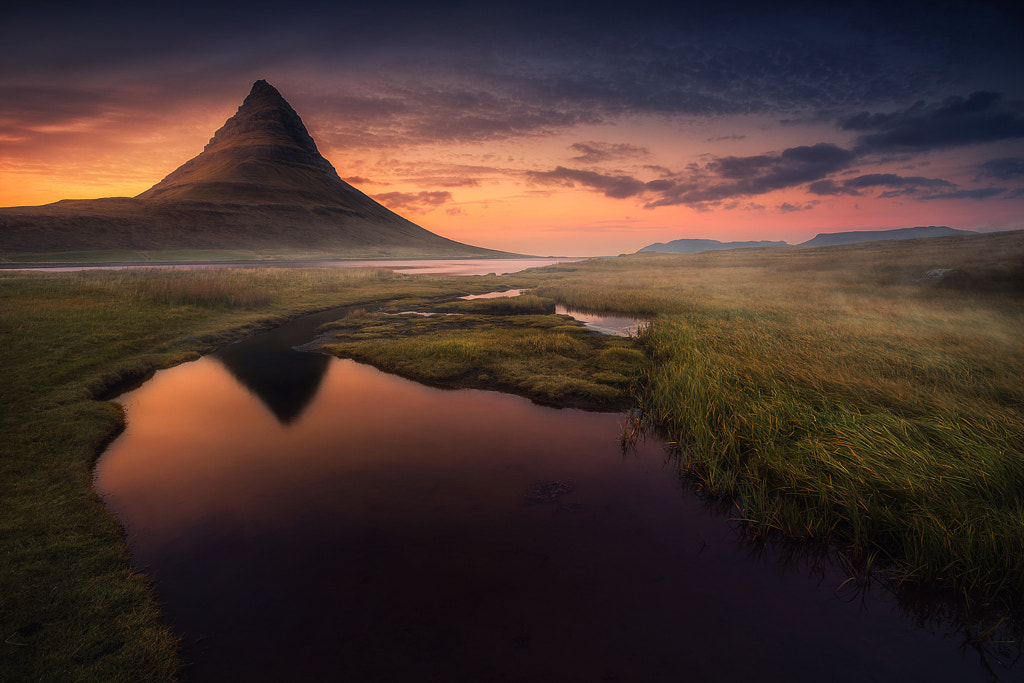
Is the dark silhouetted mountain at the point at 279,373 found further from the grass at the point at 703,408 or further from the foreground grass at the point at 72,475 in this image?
the foreground grass at the point at 72,475

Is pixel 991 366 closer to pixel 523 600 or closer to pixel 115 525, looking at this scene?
pixel 523 600

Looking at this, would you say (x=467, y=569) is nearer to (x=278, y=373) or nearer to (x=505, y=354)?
A: (x=505, y=354)

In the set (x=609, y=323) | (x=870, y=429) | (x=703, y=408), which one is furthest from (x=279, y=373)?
(x=609, y=323)

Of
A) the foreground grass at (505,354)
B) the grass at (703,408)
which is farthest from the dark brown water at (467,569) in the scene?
the foreground grass at (505,354)

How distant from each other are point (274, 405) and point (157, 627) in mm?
10993

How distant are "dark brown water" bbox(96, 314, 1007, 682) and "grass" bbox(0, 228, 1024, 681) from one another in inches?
35.6

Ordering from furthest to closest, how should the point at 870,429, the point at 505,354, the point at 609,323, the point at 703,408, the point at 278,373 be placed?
the point at 609,323 < the point at 505,354 < the point at 278,373 < the point at 703,408 < the point at 870,429

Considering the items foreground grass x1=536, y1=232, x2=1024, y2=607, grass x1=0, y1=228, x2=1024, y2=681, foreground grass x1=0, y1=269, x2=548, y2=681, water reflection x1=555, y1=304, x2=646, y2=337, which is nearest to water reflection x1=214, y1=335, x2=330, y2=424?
grass x1=0, y1=228, x2=1024, y2=681

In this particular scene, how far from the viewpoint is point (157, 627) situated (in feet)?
20.3

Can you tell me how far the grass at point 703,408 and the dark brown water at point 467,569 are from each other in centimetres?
90

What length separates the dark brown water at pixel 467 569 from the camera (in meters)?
5.98

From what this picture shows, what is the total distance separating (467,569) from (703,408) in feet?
28.9

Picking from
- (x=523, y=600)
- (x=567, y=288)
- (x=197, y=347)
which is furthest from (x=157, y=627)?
(x=567, y=288)

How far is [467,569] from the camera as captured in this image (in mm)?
7758
